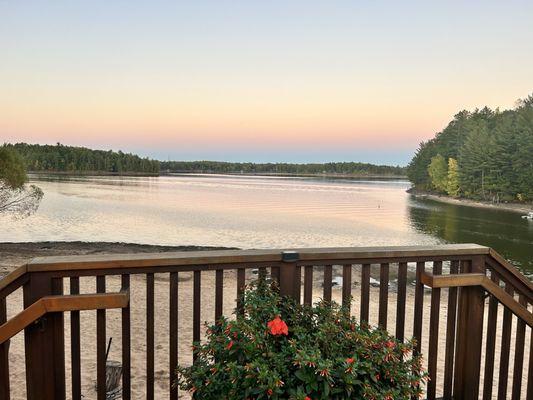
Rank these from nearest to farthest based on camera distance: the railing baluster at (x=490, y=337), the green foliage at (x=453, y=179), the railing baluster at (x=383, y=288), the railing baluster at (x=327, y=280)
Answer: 1. the railing baluster at (x=327, y=280)
2. the railing baluster at (x=383, y=288)
3. the railing baluster at (x=490, y=337)
4. the green foliage at (x=453, y=179)

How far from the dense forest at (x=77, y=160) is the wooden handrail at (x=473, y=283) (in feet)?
446

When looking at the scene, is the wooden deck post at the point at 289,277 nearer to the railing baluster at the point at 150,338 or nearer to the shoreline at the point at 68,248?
the railing baluster at the point at 150,338

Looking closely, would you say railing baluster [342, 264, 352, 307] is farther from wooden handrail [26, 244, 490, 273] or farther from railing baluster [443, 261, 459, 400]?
railing baluster [443, 261, 459, 400]

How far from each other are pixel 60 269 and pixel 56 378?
51cm

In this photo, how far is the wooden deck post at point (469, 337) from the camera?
2.11 metres

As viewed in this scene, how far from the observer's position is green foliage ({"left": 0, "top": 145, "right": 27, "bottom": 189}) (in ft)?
72.0

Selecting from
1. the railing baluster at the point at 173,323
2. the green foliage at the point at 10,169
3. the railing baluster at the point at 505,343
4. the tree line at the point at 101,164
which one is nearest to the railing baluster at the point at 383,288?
the railing baluster at the point at 505,343

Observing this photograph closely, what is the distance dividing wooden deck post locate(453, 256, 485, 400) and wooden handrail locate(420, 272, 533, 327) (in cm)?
6

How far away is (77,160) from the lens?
134 m

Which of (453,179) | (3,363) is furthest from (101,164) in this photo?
(3,363)

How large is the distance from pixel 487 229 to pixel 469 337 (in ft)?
101

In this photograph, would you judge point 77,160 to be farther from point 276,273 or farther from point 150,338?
point 276,273

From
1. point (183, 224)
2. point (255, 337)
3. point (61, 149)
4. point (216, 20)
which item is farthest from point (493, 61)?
point (61, 149)

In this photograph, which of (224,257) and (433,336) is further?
(433,336)
